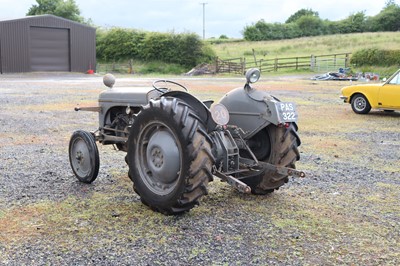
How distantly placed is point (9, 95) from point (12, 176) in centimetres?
1365

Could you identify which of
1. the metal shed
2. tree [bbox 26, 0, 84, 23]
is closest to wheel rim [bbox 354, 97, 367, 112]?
the metal shed

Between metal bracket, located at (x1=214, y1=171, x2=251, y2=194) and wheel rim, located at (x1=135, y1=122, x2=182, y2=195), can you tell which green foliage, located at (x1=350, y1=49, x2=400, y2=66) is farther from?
Result: wheel rim, located at (x1=135, y1=122, x2=182, y2=195)

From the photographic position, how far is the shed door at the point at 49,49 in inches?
1578

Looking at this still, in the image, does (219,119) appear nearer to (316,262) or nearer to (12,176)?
(316,262)

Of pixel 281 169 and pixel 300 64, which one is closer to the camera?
pixel 281 169

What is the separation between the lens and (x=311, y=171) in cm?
696

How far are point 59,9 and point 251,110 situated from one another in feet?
246

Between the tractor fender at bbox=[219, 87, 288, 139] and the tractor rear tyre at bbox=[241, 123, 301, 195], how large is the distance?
174 mm

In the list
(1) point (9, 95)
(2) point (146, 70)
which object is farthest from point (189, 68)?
(1) point (9, 95)

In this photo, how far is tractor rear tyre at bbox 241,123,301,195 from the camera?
199 inches

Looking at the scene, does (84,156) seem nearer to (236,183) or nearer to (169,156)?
(169,156)

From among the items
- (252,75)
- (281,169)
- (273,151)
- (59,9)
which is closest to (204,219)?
(281,169)

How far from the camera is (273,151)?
16.8 ft

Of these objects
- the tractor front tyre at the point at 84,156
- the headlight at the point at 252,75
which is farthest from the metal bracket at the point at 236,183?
the tractor front tyre at the point at 84,156
